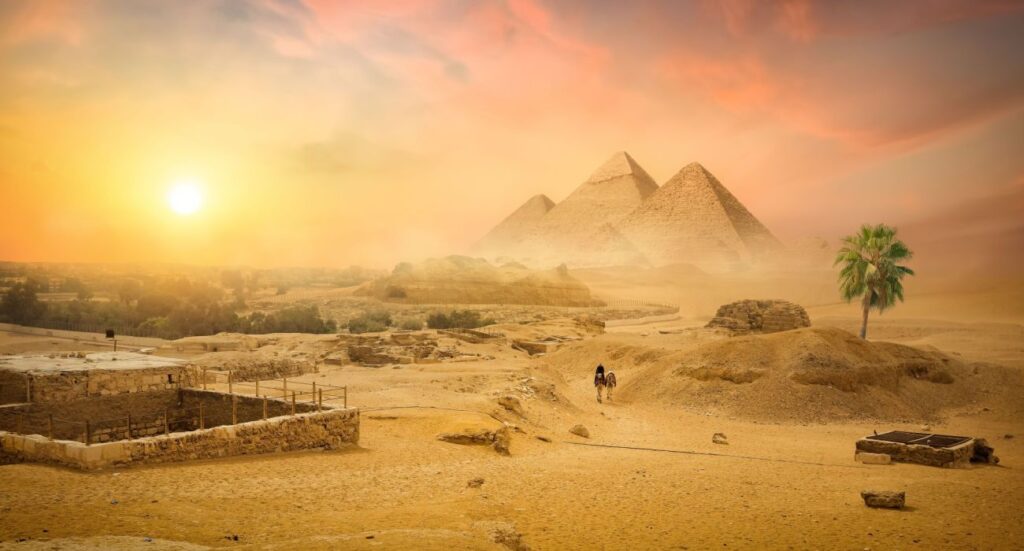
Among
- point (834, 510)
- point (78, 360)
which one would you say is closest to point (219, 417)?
point (78, 360)

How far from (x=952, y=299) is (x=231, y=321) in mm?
59830

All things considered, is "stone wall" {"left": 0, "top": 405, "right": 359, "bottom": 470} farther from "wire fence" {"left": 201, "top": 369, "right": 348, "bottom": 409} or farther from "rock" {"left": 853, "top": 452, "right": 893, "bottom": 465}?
"rock" {"left": 853, "top": 452, "right": 893, "bottom": 465}

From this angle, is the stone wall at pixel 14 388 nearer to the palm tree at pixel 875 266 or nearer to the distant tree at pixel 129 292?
the palm tree at pixel 875 266

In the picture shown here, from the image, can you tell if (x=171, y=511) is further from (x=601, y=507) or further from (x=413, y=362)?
(x=413, y=362)

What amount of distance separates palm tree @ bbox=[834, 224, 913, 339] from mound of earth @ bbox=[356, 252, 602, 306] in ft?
121

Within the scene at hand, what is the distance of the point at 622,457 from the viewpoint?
11469mm

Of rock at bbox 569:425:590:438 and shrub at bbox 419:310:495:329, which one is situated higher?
shrub at bbox 419:310:495:329

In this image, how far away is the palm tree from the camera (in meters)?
27.4

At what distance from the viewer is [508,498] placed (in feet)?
27.4

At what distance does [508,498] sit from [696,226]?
10990 cm

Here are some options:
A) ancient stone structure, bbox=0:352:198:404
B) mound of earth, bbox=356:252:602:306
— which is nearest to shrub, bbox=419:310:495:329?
mound of earth, bbox=356:252:602:306

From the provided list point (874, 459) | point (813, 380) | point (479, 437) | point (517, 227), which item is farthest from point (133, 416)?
point (517, 227)

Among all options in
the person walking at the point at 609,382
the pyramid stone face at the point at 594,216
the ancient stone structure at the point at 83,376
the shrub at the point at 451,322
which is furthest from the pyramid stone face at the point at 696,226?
the ancient stone structure at the point at 83,376

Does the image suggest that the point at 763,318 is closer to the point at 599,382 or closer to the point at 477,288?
the point at 599,382
